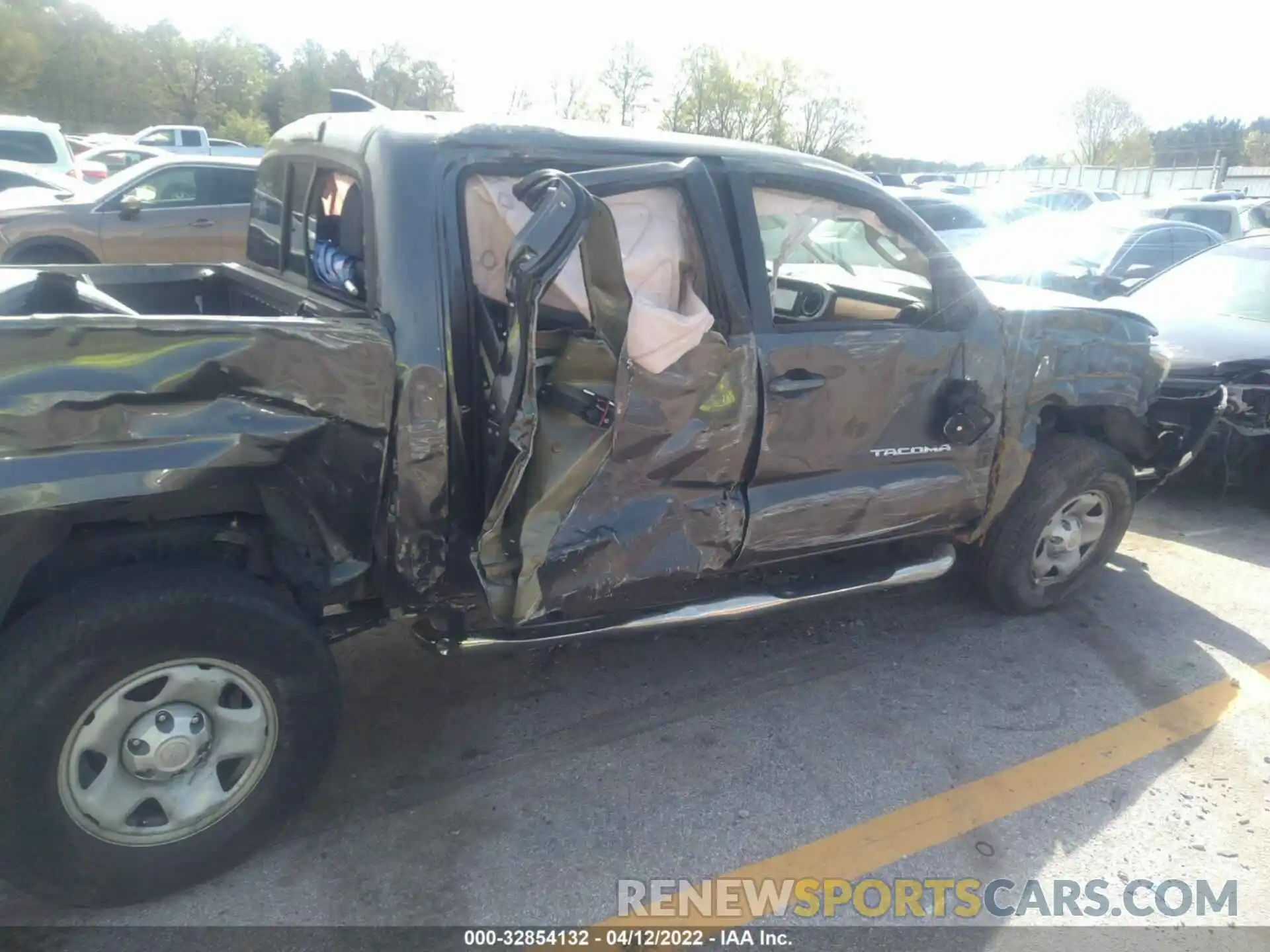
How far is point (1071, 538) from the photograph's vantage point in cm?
440

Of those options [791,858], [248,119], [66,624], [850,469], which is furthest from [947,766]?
[248,119]

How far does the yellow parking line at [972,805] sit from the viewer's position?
2775 mm

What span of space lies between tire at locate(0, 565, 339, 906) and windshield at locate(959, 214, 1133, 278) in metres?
7.67

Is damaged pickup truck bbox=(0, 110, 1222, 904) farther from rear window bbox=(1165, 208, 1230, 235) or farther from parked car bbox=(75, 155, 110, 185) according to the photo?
parked car bbox=(75, 155, 110, 185)

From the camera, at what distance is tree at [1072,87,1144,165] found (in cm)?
7038

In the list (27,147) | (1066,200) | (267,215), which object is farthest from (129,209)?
(1066,200)

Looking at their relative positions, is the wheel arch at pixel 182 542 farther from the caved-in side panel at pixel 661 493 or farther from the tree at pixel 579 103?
the tree at pixel 579 103

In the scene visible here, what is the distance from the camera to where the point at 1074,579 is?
4512 mm

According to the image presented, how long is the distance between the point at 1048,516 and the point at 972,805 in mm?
1591

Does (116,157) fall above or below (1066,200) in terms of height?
below

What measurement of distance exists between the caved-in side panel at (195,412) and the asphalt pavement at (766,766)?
→ 89 cm

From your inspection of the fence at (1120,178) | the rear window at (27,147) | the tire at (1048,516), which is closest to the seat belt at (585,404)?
the tire at (1048,516)

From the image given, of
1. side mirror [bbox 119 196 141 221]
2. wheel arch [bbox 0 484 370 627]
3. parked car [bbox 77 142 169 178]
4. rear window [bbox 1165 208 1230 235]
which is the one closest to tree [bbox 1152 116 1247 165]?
rear window [bbox 1165 208 1230 235]

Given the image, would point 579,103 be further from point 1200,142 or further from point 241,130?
point 1200,142
